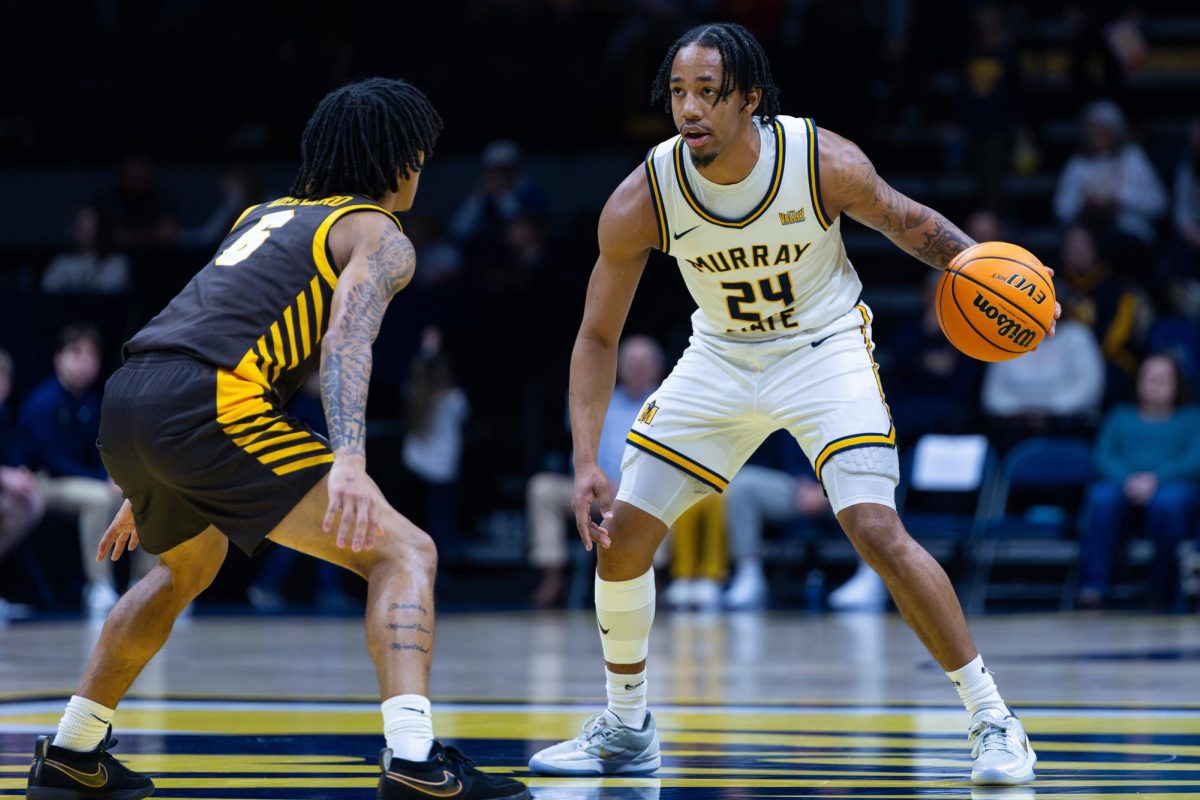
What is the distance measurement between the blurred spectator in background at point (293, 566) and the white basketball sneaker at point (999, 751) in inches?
294

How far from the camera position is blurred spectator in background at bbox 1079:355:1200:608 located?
11.3 meters

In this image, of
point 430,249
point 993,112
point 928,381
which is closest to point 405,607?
point 928,381

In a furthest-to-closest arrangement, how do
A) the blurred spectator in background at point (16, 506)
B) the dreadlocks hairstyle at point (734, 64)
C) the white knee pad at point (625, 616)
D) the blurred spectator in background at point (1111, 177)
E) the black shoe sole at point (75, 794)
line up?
1. the blurred spectator in background at point (1111, 177)
2. the blurred spectator in background at point (16, 506)
3. the white knee pad at point (625, 616)
4. the dreadlocks hairstyle at point (734, 64)
5. the black shoe sole at point (75, 794)

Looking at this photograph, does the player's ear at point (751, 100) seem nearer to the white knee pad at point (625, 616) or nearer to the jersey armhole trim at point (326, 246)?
the jersey armhole trim at point (326, 246)

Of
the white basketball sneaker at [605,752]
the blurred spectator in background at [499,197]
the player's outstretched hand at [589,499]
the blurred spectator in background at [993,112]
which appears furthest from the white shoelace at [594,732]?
the blurred spectator in background at [993,112]

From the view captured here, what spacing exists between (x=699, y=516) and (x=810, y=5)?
5820 mm

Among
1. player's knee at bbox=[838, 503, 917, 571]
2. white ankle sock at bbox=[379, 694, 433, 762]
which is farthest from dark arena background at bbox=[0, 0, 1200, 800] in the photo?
player's knee at bbox=[838, 503, 917, 571]

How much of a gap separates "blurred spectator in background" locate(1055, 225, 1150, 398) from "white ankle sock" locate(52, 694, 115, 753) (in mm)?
8945

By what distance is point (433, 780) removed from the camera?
4031 millimetres

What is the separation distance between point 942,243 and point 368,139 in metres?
1.72

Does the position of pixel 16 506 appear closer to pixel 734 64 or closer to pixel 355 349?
pixel 734 64

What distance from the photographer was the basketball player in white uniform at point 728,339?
5.05 m

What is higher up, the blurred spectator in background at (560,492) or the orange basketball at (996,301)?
the blurred spectator in background at (560,492)

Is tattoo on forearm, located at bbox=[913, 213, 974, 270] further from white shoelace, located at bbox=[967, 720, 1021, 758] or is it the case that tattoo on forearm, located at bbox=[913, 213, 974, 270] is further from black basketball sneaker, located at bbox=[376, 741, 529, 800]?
black basketball sneaker, located at bbox=[376, 741, 529, 800]
